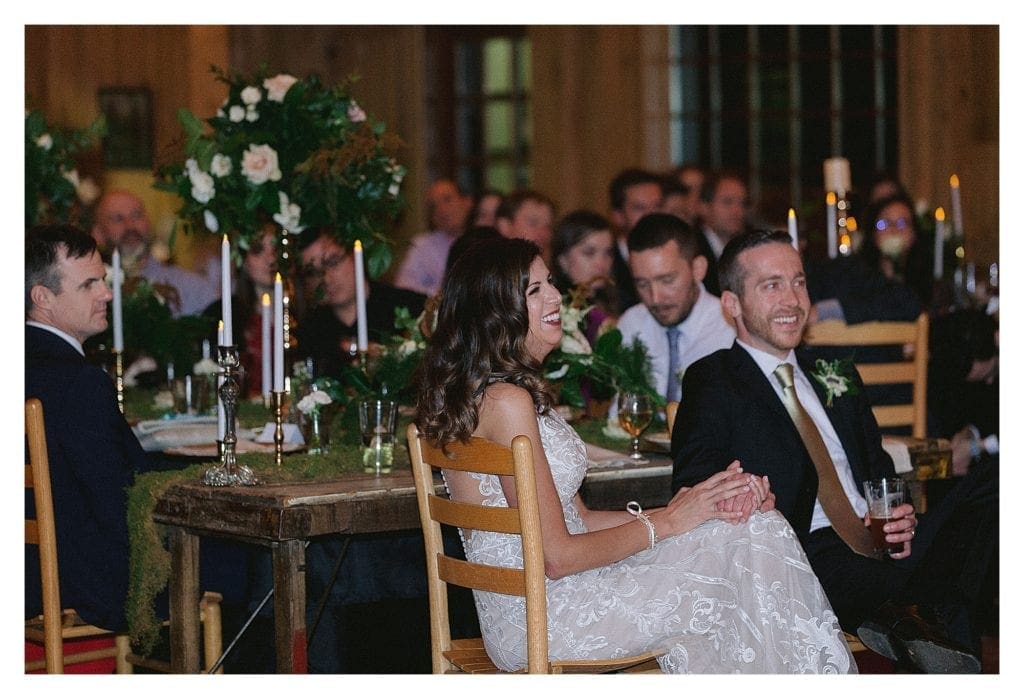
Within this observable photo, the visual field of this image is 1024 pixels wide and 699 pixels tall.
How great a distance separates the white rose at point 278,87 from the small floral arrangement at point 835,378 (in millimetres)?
1794

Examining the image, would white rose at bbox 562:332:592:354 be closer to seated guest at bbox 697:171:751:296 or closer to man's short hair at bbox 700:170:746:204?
seated guest at bbox 697:171:751:296

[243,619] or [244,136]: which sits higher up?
[244,136]

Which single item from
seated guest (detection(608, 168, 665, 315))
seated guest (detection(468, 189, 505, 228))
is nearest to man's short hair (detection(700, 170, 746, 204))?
seated guest (detection(608, 168, 665, 315))

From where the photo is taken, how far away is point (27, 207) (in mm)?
5469

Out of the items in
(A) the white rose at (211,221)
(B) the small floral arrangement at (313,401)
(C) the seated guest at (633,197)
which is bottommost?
(B) the small floral arrangement at (313,401)

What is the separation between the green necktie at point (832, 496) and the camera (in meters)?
3.46

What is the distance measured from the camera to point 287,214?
4.46 metres

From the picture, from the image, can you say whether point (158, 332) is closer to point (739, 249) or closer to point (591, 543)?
point (739, 249)

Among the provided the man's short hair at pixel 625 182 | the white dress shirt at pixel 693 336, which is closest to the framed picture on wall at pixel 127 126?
the man's short hair at pixel 625 182

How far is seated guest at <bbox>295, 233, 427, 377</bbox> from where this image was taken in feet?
16.4

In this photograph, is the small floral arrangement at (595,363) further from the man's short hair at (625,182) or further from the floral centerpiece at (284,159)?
the man's short hair at (625,182)
